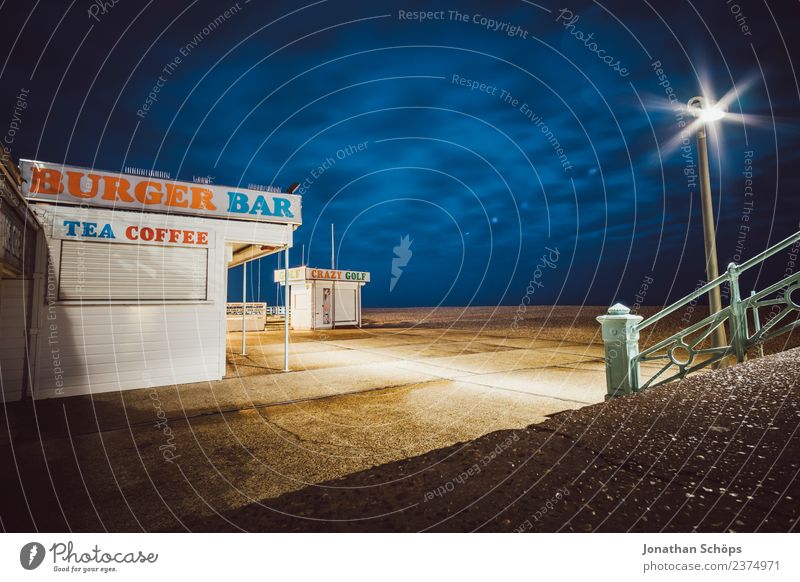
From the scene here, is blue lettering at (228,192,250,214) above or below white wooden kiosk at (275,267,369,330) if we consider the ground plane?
above

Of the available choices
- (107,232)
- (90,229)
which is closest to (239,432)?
(107,232)

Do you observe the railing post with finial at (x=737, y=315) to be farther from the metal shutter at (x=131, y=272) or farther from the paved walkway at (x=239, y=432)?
the metal shutter at (x=131, y=272)

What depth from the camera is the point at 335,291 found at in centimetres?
2530

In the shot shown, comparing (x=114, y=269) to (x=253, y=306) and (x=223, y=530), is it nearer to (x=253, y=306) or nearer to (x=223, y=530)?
(x=223, y=530)

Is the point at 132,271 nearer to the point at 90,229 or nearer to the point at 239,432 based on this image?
the point at 90,229

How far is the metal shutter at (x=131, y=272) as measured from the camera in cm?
688

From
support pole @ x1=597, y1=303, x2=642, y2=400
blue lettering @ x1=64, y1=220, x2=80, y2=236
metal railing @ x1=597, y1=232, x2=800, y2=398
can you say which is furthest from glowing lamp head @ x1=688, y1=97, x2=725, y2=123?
blue lettering @ x1=64, y1=220, x2=80, y2=236

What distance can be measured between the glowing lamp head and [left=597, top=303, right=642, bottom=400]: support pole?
476 cm

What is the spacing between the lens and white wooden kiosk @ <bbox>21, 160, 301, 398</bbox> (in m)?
6.62

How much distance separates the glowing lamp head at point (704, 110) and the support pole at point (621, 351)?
476 cm

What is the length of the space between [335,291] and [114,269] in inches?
714

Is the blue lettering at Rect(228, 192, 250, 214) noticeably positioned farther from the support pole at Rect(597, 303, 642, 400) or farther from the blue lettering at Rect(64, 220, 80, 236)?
the support pole at Rect(597, 303, 642, 400)

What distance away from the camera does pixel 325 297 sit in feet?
81.4

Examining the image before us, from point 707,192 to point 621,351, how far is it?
14.0ft
